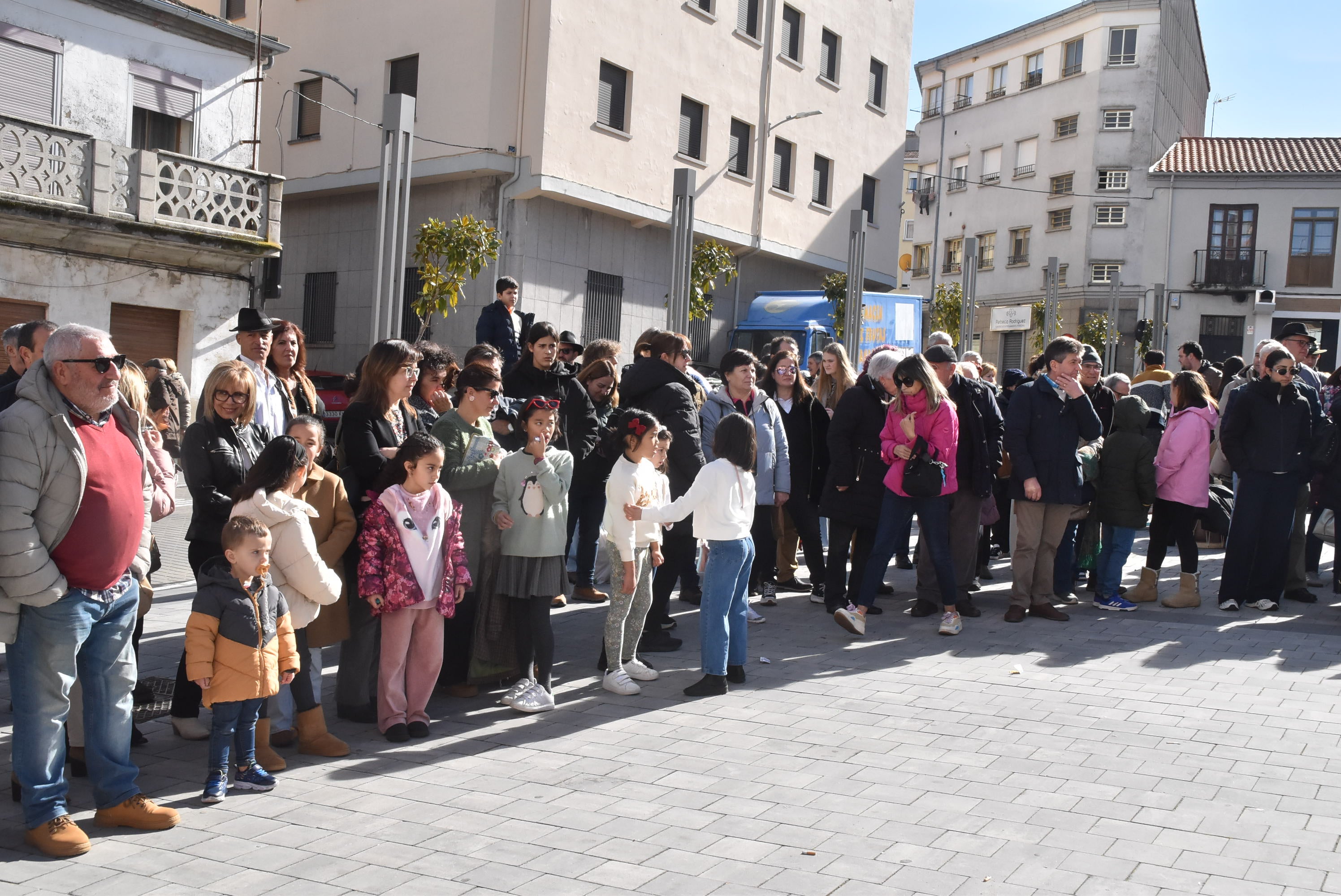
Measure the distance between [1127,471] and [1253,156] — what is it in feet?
130

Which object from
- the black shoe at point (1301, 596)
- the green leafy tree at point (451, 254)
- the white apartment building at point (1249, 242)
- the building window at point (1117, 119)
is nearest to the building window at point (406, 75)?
the green leafy tree at point (451, 254)

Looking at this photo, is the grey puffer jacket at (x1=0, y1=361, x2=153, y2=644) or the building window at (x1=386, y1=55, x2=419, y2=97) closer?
the grey puffer jacket at (x1=0, y1=361, x2=153, y2=644)

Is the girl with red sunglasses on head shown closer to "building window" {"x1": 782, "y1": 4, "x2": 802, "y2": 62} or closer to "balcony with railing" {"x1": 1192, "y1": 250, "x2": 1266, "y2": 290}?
"building window" {"x1": 782, "y1": 4, "x2": 802, "y2": 62}

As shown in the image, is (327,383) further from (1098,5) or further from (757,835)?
(1098,5)

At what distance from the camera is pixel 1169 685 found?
23.9 feet

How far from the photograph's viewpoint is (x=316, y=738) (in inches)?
219

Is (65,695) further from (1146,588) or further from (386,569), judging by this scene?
(1146,588)

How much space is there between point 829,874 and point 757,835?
1.48 feet

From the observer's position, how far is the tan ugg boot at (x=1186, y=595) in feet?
32.5

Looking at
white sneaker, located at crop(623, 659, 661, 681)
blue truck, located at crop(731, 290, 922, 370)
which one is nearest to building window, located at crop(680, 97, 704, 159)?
blue truck, located at crop(731, 290, 922, 370)

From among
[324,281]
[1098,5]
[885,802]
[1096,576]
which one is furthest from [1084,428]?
[1098,5]

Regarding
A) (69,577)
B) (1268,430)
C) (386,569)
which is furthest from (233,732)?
(1268,430)

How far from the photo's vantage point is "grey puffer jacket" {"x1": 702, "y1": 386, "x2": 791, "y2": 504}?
902 centimetres

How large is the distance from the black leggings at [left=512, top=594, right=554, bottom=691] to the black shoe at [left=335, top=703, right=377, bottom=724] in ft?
2.73
